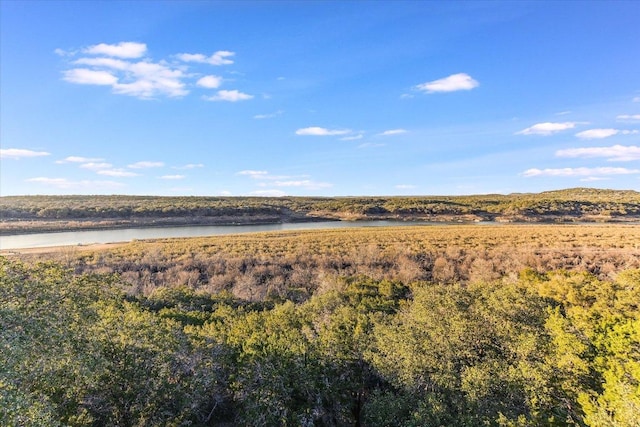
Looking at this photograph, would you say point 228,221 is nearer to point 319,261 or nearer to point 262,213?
point 262,213

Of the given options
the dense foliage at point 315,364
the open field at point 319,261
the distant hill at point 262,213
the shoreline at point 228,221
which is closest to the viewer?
the dense foliage at point 315,364

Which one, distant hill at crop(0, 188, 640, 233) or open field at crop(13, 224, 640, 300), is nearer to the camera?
open field at crop(13, 224, 640, 300)

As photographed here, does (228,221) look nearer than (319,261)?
No

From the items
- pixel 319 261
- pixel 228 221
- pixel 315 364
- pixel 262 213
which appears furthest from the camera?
pixel 262 213

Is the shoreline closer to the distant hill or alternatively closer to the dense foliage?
the distant hill

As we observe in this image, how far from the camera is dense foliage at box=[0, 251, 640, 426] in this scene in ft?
22.6

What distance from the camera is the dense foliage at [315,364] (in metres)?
6.88

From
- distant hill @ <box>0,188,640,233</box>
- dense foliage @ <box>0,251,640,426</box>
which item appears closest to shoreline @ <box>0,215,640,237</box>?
distant hill @ <box>0,188,640,233</box>

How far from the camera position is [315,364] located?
32.8 feet

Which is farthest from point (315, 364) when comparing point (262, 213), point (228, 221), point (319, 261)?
point (262, 213)

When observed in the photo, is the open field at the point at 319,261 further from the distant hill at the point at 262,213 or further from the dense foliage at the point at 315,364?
the distant hill at the point at 262,213

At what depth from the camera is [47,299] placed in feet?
23.9


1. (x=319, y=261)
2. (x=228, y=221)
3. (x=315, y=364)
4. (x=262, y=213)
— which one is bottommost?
(x=319, y=261)

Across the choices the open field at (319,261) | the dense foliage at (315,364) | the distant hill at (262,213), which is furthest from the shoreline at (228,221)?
the dense foliage at (315,364)
